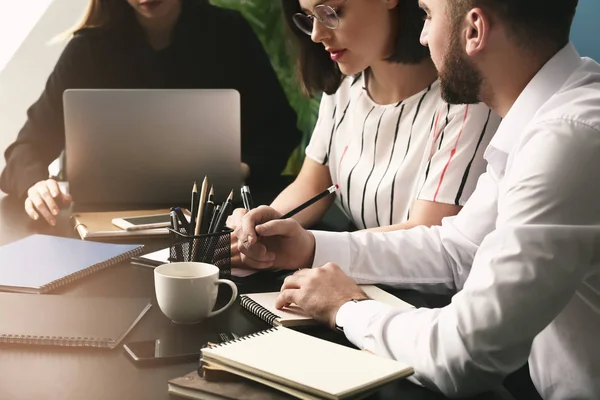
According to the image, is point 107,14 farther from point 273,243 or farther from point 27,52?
point 273,243

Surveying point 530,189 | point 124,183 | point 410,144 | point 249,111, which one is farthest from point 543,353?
point 249,111

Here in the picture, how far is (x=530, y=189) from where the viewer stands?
0.87 meters

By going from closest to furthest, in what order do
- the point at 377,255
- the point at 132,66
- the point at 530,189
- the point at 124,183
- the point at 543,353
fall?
the point at 530,189 < the point at 543,353 < the point at 377,255 < the point at 124,183 < the point at 132,66

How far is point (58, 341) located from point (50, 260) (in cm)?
36

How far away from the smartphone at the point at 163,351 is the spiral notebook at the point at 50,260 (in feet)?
0.98

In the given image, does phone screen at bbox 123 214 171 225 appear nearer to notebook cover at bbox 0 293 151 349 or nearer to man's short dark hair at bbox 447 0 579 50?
notebook cover at bbox 0 293 151 349

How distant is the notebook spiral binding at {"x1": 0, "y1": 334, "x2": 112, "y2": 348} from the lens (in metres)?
0.97

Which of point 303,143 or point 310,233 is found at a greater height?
point 310,233

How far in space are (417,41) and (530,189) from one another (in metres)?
0.90

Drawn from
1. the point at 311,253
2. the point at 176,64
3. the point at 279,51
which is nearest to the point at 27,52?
the point at 176,64

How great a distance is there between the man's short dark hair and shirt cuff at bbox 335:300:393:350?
1.43 ft

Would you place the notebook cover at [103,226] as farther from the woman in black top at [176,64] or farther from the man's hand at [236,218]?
the woman in black top at [176,64]

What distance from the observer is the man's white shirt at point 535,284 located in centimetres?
85

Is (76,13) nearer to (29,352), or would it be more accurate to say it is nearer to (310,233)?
(310,233)
